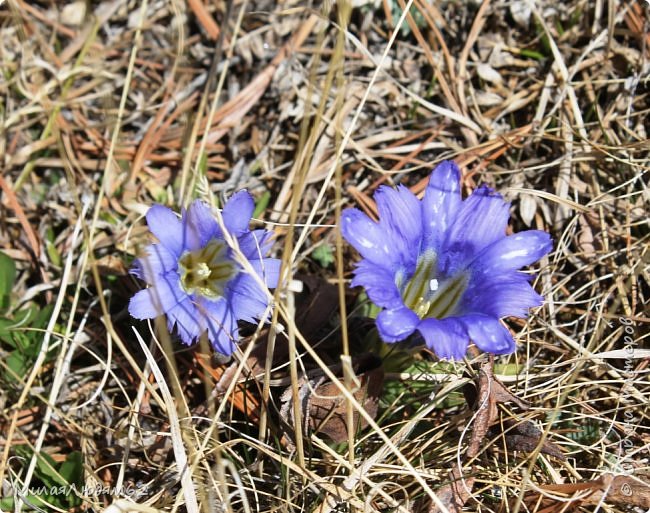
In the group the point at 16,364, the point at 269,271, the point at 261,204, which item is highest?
the point at 269,271

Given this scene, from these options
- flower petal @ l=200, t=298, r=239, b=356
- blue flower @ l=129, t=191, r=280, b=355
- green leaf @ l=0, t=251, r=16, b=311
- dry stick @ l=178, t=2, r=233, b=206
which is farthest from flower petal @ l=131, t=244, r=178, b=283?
green leaf @ l=0, t=251, r=16, b=311

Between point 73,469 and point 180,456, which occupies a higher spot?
point 180,456

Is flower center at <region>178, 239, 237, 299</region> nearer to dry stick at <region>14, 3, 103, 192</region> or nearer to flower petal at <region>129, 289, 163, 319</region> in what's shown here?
flower petal at <region>129, 289, 163, 319</region>

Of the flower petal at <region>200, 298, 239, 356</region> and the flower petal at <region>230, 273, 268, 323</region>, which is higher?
the flower petal at <region>230, 273, 268, 323</region>

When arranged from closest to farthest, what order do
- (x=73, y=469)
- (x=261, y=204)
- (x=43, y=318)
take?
(x=73, y=469) < (x=43, y=318) < (x=261, y=204)

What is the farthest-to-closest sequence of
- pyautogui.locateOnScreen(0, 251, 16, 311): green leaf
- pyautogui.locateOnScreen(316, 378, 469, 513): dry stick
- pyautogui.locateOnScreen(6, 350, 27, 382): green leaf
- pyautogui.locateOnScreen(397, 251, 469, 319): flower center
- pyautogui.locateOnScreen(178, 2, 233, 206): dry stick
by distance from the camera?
pyautogui.locateOnScreen(178, 2, 233, 206): dry stick < pyautogui.locateOnScreen(0, 251, 16, 311): green leaf < pyautogui.locateOnScreen(6, 350, 27, 382): green leaf < pyautogui.locateOnScreen(397, 251, 469, 319): flower center < pyautogui.locateOnScreen(316, 378, 469, 513): dry stick

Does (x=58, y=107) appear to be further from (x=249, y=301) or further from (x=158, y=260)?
(x=249, y=301)

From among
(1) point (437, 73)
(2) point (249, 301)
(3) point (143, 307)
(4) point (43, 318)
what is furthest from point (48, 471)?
(1) point (437, 73)
